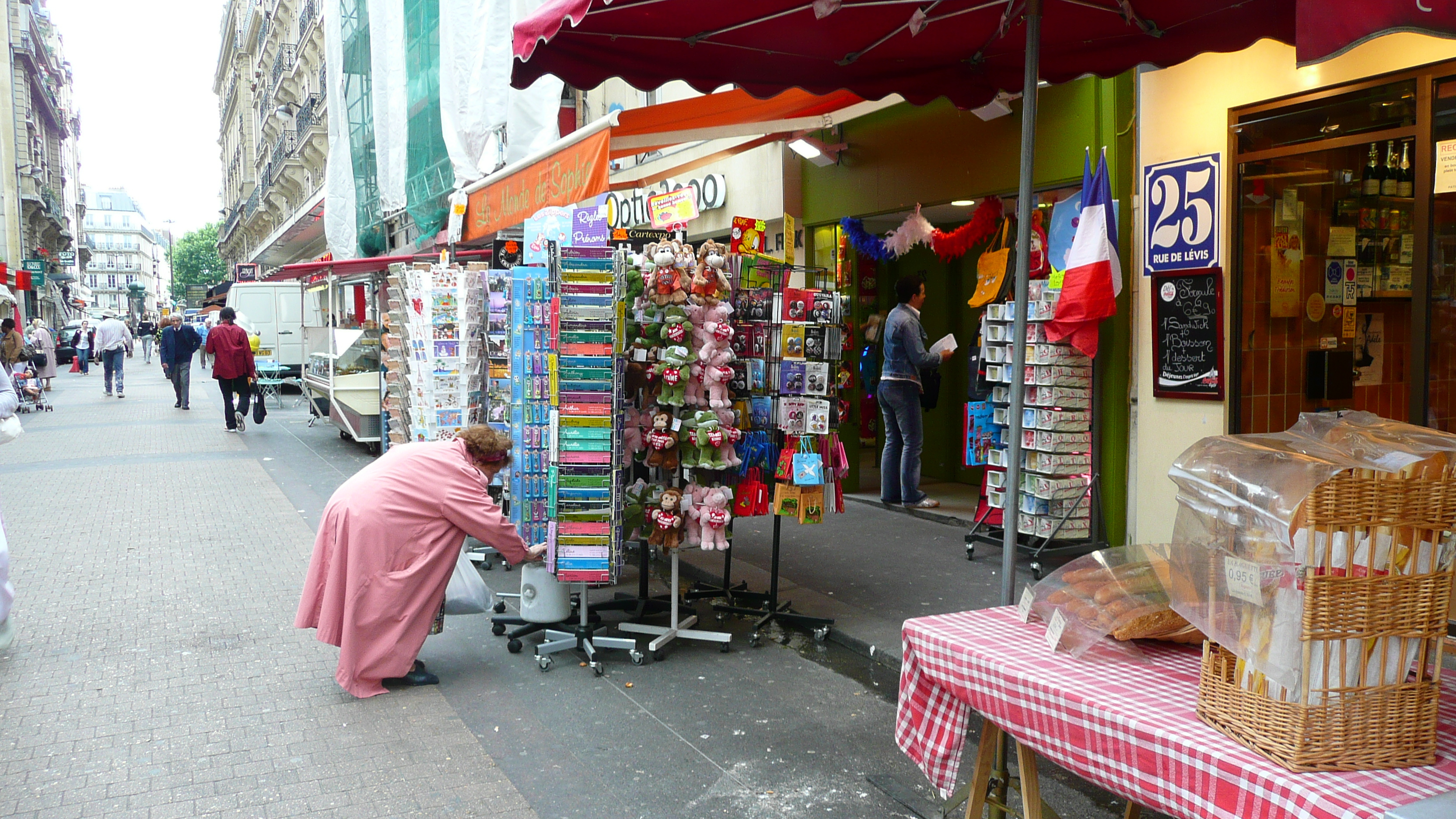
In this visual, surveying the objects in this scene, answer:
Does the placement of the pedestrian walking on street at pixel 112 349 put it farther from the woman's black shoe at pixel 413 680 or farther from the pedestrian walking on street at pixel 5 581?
the woman's black shoe at pixel 413 680

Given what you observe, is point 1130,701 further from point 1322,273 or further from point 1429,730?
point 1322,273

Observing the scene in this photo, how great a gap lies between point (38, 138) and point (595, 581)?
6215cm

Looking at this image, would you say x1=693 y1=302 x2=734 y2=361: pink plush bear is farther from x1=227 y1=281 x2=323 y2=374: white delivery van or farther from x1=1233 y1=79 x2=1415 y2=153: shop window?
x1=227 y1=281 x2=323 y2=374: white delivery van

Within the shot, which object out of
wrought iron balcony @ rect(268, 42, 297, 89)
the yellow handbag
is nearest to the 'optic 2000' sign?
the yellow handbag

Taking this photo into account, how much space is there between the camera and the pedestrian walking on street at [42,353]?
22328 millimetres

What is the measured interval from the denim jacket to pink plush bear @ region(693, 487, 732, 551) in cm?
357

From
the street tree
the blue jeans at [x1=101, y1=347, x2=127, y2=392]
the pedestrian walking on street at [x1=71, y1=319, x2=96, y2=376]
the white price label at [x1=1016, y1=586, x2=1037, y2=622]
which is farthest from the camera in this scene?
the street tree

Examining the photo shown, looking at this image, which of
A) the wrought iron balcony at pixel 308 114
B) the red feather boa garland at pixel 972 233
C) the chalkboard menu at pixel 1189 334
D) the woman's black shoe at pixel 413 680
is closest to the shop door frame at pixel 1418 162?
the chalkboard menu at pixel 1189 334

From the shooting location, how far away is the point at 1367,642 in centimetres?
196

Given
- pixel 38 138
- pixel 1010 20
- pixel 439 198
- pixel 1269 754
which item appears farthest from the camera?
pixel 38 138

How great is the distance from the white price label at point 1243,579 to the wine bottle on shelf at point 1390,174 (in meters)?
4.42

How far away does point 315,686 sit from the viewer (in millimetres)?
5117

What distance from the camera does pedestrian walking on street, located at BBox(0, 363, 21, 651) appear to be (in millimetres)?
5453

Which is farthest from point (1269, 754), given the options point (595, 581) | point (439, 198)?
point (439, 198)
